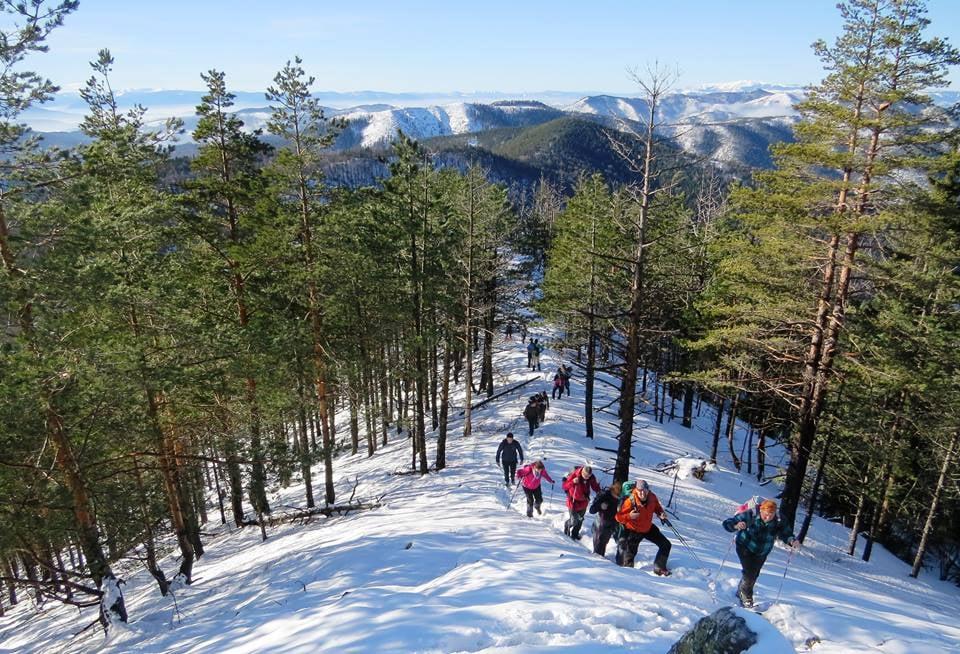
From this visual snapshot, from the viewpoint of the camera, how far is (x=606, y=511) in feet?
30.6

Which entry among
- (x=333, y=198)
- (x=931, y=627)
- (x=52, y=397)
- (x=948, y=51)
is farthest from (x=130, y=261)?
(x=948, y=51)

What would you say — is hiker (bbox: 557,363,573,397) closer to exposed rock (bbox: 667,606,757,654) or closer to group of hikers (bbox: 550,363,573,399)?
group of hikers (bbox: 550,363,573,399)

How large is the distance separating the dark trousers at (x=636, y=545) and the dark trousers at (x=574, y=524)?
145 cm

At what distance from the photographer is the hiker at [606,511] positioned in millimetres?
9328

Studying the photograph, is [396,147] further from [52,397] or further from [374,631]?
[374,631]

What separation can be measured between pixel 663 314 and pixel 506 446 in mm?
16801

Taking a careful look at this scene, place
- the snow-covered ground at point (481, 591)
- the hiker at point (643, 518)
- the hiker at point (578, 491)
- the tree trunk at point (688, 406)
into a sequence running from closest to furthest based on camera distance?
1. the snow-covered ground at point (481, 591)
2. the hiker at point (643, 518)
3. the hiker at point (578, 491)
4. the tree trunk at point (688, 406)

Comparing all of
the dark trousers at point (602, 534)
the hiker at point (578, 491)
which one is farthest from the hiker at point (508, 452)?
the dark trousers at point (602, 534)

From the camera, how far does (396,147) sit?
16.9 meters

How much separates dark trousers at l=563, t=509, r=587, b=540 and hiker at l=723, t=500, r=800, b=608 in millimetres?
3516

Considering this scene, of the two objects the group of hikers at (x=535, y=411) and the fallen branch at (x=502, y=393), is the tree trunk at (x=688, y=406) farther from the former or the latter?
the group of hikers at (x=535, y=411)

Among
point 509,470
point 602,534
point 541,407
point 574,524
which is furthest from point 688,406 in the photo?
point 602,534

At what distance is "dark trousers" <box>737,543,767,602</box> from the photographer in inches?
296

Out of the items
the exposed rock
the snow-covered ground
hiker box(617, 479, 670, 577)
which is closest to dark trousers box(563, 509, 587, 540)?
the snow-covered ground
